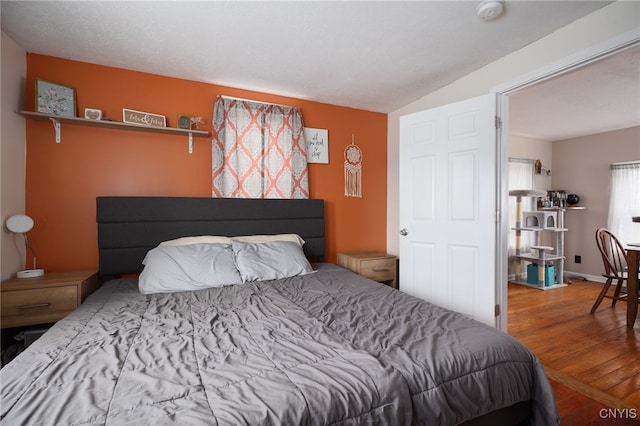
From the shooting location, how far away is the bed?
2.82ft

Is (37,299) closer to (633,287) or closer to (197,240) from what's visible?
(197,240)

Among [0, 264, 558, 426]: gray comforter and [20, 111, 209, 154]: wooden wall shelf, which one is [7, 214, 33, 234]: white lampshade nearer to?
[20, 111, 209, 154]: wooden wall shelf

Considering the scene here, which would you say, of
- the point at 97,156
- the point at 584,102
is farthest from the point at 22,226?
the point at 584,102

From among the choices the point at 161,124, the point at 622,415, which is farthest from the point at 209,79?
the point at 622,415

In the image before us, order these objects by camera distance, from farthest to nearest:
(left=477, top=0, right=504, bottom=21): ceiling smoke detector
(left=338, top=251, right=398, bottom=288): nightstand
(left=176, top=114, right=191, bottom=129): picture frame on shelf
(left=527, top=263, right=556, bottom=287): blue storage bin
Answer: (left=527, top=263, right=556, bottom=287): blue storage bin, (left=338, top=251, right=398, bottom=288): nightstand, (left=176, top=114, right=191, bottom=129): picture frame on shelf, (left=477, top=0, right=504, bottom=21): ceiling smoke detector

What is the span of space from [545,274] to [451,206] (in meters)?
3.16

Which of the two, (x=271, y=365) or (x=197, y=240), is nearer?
(x=271, y=365)

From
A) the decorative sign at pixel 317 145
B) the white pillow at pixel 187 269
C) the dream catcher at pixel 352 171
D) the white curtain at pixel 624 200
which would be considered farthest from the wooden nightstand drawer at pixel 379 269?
the white curtain at pixel 624 200

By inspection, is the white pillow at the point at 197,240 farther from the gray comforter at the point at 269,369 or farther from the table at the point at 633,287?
the table at the point at 633,287

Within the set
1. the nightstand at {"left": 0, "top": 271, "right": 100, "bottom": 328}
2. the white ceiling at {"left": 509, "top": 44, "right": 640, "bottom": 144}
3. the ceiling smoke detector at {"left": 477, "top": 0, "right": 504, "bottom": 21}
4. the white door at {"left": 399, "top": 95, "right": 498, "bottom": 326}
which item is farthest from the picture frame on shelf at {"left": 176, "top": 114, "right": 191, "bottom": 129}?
the white ceiling at {"left": 509, "top": 44, "right": 640, "bottom": 144}

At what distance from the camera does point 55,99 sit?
2307 mm

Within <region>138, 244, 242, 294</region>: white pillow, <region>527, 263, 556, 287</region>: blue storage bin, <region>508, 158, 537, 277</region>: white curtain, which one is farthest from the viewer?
<region>508, 158, 537, 277</region>: white curtain

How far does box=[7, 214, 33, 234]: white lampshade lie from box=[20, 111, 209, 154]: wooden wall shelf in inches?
26.6

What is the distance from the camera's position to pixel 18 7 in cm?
180
